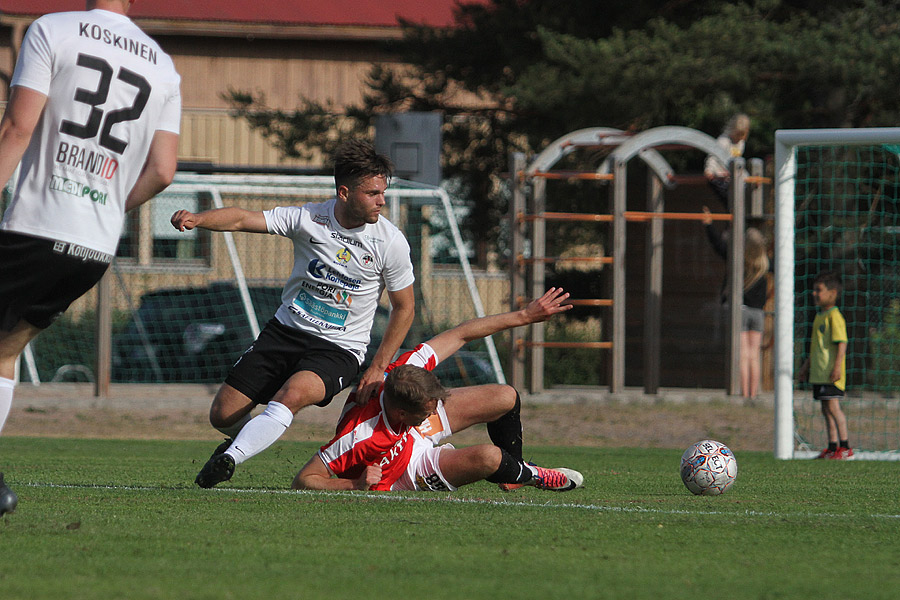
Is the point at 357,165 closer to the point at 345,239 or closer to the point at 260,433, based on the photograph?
the point at 345,239

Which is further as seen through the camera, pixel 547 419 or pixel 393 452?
pixel 547 419

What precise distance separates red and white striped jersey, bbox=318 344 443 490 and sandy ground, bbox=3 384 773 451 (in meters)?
Result: 5.63

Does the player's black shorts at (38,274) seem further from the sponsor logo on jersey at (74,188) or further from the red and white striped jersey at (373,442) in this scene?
the red and white striped jersey at (373,442)

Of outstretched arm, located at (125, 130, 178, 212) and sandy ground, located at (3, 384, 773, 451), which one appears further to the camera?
sandy ground, located at (3, 384, 773, 451)

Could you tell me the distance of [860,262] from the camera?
54.2 feet

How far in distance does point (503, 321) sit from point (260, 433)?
1364 mm

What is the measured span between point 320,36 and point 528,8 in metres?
8.15

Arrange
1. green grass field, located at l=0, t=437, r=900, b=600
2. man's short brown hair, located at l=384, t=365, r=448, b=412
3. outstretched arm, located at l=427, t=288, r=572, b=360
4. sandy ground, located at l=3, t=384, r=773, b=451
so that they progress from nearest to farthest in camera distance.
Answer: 1. green grass field, located at l=0, t=437, r=900, b=600
2. man's short brown hair, located at l=384, t=365, r=448, b=412
3. outstretched arm, located at l=427, t=288, r=572, b=360
4. sandy ground, located at l=3, t=384, r=773, b=451

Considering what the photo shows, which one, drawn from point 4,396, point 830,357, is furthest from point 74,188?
point 830,357

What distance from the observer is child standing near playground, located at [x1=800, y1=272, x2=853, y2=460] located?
10961 mm

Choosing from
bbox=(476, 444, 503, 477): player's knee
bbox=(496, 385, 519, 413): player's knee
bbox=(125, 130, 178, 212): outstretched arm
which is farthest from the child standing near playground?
bbox=(125, 130, 178, 212): outstretched arm

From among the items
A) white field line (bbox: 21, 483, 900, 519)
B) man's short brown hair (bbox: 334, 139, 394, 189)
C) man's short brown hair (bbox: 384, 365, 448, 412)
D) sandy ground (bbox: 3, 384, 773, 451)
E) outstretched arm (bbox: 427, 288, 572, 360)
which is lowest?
sandy ground (bbox: 3, 384, 773, 451)

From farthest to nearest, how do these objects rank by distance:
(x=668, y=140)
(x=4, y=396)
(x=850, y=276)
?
(x=850, y=276)
(x=668, y=140)
(x=4, y=396)

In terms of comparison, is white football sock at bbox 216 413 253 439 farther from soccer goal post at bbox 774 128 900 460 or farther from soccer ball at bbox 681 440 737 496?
soccer goal post at bbox 774 128 900 460
